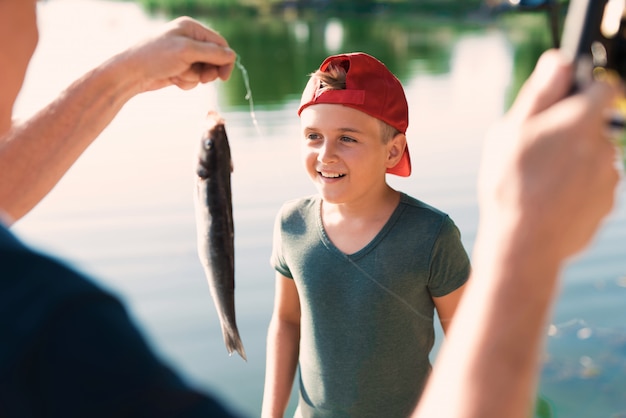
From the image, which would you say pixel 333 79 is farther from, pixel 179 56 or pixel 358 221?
pixel 179 56

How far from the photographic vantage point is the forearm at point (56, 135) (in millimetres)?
1662

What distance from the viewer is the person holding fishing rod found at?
69 cm

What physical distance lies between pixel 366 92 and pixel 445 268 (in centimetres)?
59

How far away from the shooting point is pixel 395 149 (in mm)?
2311

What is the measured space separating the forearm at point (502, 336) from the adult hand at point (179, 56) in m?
1.09

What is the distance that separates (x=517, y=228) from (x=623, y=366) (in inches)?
148

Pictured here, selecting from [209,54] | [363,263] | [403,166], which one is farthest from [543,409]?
[209,54]

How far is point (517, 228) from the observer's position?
0.82 metres

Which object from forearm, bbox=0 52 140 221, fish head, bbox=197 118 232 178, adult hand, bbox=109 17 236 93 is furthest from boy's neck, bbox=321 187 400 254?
forearm, bbox=0 52 140 221

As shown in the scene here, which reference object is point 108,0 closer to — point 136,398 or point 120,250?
point 120,250

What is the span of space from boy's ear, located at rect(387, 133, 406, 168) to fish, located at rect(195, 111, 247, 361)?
2.07 ft

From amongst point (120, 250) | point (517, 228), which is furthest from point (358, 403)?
point (120, 250)

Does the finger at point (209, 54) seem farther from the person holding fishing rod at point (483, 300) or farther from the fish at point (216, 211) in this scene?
the person holding fishing rod at point (483, 300)

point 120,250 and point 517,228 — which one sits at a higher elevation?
point 517,228
